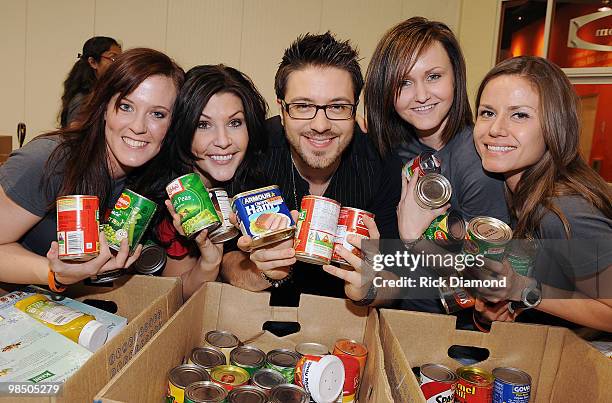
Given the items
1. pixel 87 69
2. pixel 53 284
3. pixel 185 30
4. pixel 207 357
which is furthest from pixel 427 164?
pixel 185 30

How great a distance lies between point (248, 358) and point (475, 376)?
50 centimetres

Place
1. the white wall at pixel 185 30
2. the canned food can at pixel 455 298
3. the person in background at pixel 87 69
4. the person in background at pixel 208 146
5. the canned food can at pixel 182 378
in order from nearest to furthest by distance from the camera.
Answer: the canned food can at pixel 182 378
the canned food can at pixel 455 298
the person in background at pixel 208 146
the person in background at pixel 87 69
the white wall at pixel 185 30

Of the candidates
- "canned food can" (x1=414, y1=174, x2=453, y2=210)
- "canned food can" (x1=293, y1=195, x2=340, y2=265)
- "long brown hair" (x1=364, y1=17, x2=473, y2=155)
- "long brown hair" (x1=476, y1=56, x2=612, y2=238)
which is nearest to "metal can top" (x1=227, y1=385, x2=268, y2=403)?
"canned food can" (x1=293, y1=195, x2=340, y2=265)

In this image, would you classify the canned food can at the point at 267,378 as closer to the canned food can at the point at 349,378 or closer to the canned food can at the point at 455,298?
the canned food can at the point at 349,378

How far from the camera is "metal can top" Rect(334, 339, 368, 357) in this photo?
1.04 meters

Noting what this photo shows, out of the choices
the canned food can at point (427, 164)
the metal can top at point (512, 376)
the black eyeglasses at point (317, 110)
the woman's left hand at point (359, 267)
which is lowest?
the metal can top at point (512, 376)

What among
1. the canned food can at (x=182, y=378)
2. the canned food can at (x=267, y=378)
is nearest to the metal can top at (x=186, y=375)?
the canned food can at (x=182, y=378)

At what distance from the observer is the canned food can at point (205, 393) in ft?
2.77

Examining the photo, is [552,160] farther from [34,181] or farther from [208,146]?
[34,181]

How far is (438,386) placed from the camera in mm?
975

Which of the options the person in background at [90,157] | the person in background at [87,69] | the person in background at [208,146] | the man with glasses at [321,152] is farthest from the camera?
the person in background at [87,69]

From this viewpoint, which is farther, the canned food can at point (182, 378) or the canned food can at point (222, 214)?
the canned food can at point (222, 214)

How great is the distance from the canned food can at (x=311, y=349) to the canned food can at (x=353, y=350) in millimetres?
29

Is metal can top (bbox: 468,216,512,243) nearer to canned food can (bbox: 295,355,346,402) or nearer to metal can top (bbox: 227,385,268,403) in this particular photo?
canned food can (bbox: 295,355,346,402)
